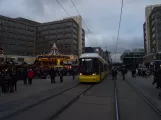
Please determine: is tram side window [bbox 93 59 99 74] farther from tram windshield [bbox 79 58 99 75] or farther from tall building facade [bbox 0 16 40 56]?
tall building facade [bbox 0 16 40 56]

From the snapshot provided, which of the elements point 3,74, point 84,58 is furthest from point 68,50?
point 3,74

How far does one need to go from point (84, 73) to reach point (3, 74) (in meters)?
10.5

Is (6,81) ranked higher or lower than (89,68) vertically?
lower

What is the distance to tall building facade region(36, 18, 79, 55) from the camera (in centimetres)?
10531

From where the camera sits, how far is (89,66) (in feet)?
81.5

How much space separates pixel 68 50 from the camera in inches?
4316

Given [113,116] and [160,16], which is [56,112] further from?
Answer: [160,16]

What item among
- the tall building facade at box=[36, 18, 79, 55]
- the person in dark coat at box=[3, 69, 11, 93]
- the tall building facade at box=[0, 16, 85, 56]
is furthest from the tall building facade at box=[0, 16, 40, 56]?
the person in dark coat at box=[3, 69, 11, 93]

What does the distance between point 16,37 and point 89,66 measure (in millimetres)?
78367

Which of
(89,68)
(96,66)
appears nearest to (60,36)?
(96,66)

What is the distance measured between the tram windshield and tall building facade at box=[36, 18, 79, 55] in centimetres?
7577

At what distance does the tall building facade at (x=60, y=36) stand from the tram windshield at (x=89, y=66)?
249ft

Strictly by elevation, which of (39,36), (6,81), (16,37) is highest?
(39,36)

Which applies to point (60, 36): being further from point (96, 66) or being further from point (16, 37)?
point (96, 66)
